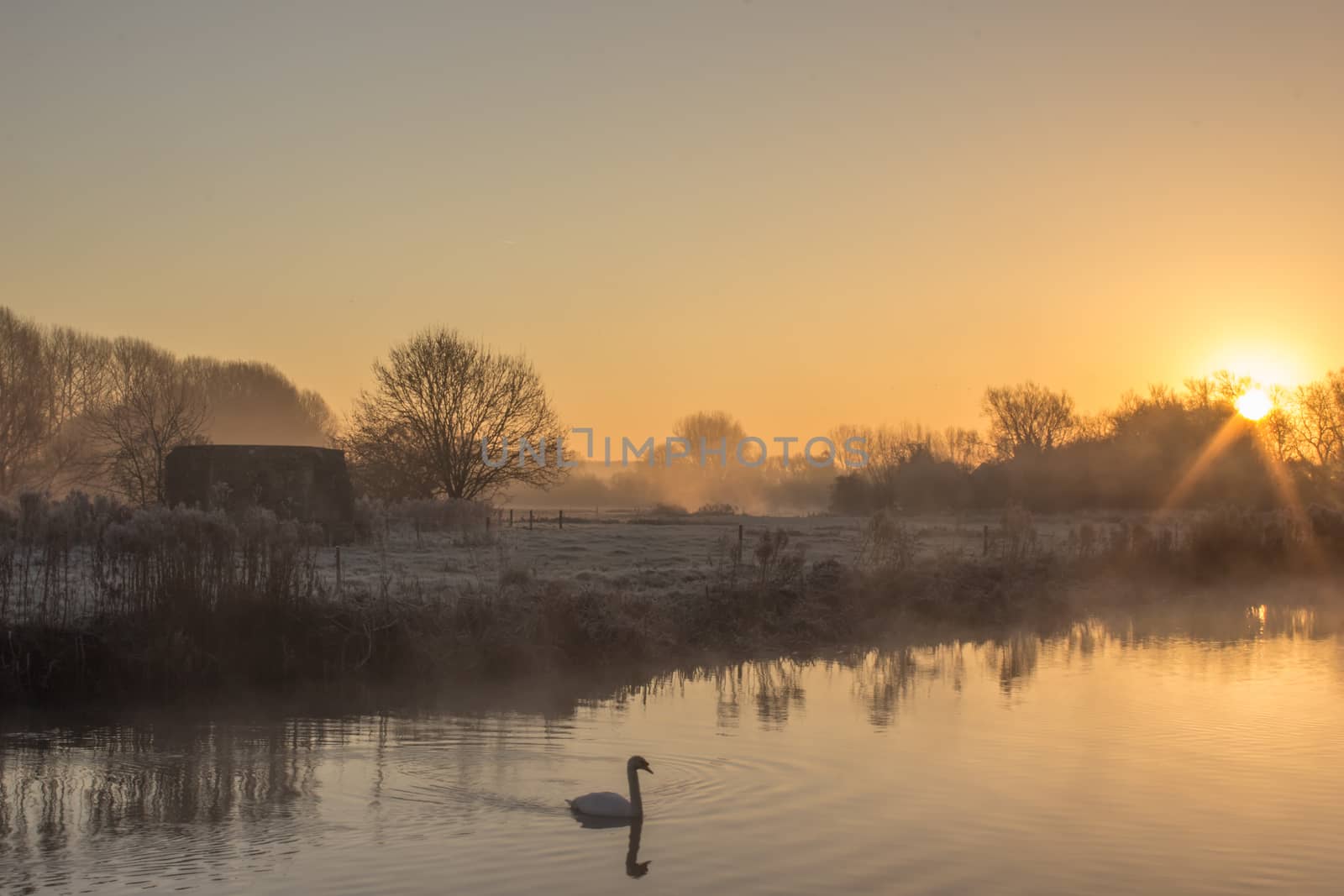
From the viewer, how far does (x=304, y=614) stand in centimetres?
1892

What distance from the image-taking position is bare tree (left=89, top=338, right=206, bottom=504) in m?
41.7

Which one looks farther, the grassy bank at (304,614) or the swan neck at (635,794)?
the grassy bank at (304,614)

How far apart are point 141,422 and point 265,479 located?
2178 cm

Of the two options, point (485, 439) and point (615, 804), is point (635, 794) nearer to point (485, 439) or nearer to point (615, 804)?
point (615, 804)

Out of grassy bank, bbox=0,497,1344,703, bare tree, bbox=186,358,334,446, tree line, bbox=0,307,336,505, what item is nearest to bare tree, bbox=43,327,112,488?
tree line, bbox=0,307,336,505

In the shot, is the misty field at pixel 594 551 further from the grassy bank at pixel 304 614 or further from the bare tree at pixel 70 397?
the bare tree at pixel 70 397

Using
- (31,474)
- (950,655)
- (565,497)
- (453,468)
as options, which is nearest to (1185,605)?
(950,655)

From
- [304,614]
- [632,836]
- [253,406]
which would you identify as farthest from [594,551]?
[253,406]

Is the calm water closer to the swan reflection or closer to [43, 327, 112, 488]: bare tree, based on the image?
the swan reflection

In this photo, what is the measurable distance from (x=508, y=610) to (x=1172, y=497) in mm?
49218

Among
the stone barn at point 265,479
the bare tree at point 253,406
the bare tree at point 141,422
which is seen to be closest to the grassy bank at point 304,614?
the stone barn at point 265,479

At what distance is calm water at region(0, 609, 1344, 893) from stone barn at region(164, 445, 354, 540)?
1645 centimetres

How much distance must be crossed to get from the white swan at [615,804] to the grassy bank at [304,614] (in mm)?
8087

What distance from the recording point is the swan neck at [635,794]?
11289 millimetres
